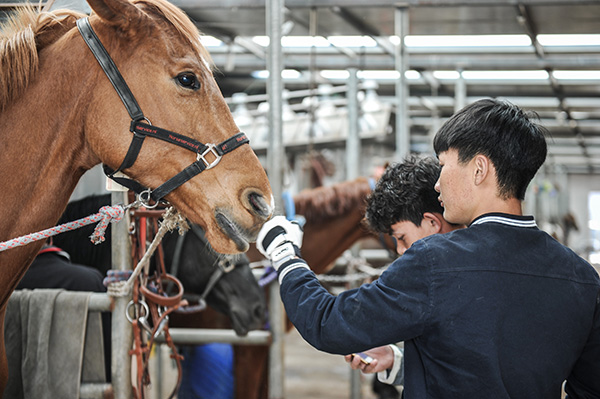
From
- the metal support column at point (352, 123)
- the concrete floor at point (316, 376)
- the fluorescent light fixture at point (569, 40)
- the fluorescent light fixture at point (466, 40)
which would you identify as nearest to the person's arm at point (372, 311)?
the metal support column at point (352, 123)

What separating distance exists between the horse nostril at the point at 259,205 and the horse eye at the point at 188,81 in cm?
33

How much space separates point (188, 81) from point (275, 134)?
1078 millimetres

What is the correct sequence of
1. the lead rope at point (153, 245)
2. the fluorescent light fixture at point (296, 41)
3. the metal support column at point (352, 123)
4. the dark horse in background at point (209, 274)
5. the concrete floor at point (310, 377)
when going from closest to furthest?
the lead rope at point (153, 245)
the dark horse in background at point (209, 274)
the metal support column at point (352, 123)
the fluorescent light fixture at point (296, 41)
the concrete floor at point (310, 377)

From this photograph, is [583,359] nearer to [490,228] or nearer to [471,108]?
[490,228]

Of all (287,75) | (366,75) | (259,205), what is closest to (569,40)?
(366,75)

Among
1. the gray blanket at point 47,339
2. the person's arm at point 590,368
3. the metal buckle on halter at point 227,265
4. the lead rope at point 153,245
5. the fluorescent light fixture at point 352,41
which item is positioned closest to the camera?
the person's arm at point 590,368

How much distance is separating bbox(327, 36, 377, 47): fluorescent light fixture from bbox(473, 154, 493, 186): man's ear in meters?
3.94

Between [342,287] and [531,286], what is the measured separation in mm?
5877

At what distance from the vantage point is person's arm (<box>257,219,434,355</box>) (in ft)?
4.25

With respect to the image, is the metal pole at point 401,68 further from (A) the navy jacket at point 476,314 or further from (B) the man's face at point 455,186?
(A) the navy jacket at point 476,314

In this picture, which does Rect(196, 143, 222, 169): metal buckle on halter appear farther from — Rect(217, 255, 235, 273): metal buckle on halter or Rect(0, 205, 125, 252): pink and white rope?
Rect(217, 255, 235, 273): metal buckle on halter

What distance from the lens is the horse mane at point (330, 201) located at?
437cm

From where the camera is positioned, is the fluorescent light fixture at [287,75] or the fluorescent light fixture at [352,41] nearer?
the fluorescent light fixture at [352,41]

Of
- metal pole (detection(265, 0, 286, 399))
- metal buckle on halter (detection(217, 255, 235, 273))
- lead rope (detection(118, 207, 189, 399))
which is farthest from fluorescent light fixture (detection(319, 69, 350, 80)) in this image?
lead rope (detection(118, 207, 189, 399))
